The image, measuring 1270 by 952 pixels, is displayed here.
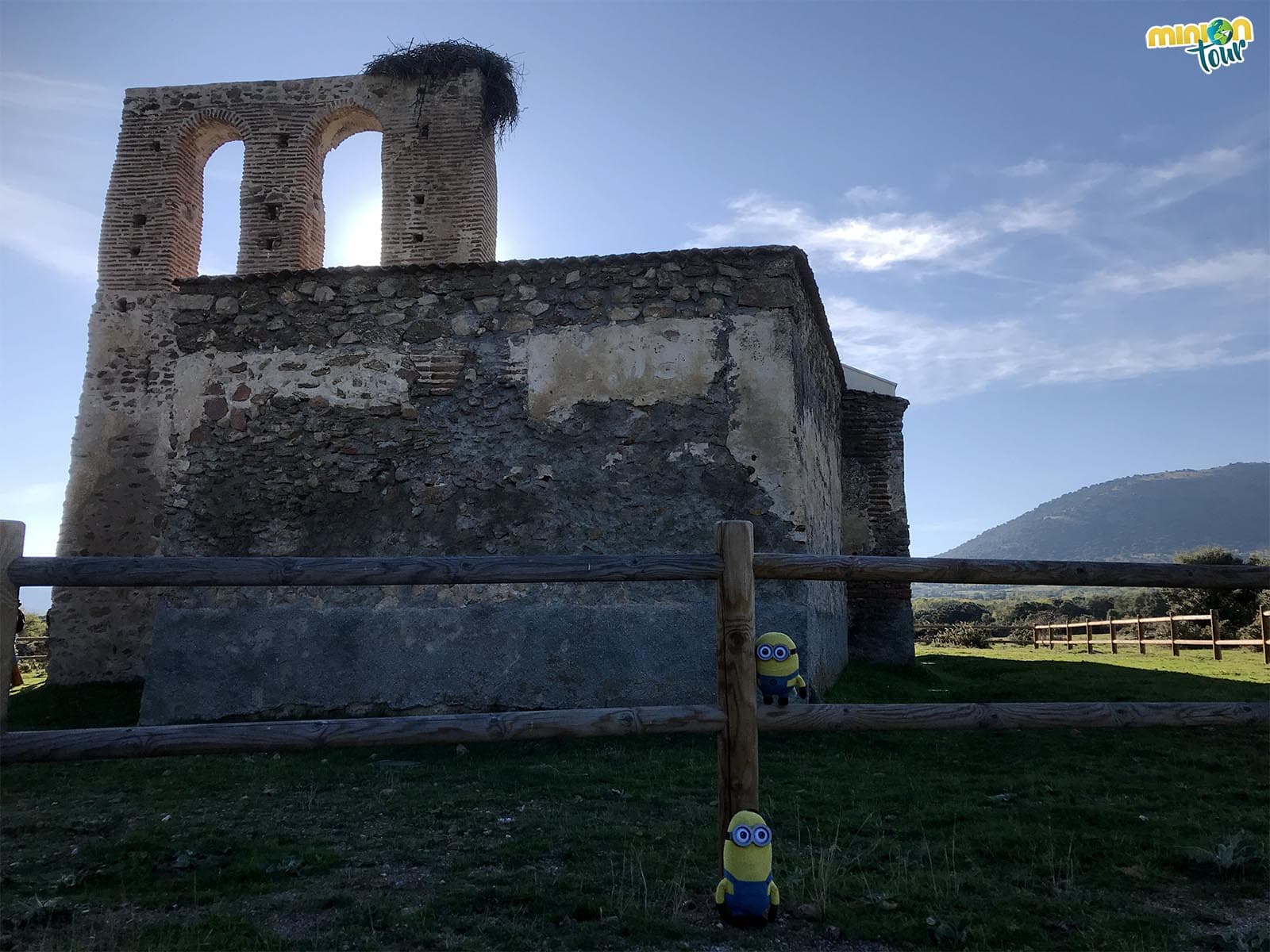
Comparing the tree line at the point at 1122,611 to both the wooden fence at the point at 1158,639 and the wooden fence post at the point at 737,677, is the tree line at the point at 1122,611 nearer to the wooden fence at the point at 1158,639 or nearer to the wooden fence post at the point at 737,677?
the wooden fence at the point at 1158,639

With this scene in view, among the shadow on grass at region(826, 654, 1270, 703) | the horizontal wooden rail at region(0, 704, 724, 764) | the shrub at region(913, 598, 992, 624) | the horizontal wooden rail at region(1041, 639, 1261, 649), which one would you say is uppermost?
the horizontal wooden rail at region(0, 704, 724, 764)

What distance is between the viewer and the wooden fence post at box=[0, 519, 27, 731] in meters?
3.40

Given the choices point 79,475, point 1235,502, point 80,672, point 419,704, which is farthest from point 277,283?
point 1235,502

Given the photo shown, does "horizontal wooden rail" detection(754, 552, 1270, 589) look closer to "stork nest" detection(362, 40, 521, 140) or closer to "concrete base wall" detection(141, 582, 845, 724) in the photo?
"concrete base wall" detection(141, 582, 845, 724)

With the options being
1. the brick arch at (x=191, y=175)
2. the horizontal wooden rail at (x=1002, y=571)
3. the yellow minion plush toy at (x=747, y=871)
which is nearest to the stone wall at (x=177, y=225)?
the brick arch at (x=191, y=175)

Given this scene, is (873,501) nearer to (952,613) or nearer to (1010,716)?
(1010,716)

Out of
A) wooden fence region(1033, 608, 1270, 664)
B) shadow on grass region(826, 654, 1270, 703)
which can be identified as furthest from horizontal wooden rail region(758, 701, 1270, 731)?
wooden fence region(1033, 608, 1270, 664)

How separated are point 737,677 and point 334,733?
1.56 meters

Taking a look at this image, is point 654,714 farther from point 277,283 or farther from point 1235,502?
point 1235,502

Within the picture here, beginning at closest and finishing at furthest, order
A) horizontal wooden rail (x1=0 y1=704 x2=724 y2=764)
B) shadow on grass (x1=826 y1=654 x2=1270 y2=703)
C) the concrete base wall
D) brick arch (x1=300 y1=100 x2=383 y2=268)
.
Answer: horizontal wooden rail (x1=0 y1=704 x2=724 y2=764), the concrete base wall, shadow on grass (x1=826 y1=654 x2=1270 y2=703), brick arch (x1=300 y1=100 x2=383 y2=268)

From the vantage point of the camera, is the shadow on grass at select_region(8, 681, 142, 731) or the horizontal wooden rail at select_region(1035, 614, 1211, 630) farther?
the horizontal wooden rail at select_region(1035, 614, 1211, 630)

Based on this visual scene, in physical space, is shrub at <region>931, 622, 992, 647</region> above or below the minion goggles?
below

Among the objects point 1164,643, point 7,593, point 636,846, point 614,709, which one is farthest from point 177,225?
point 1164,643

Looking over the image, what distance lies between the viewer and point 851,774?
18.9 ft
